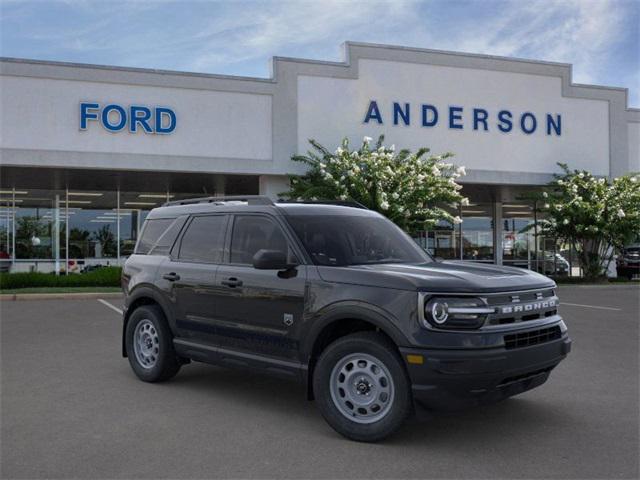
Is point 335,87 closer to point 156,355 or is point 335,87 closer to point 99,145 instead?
point 99,145

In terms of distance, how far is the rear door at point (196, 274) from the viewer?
639 centimetres

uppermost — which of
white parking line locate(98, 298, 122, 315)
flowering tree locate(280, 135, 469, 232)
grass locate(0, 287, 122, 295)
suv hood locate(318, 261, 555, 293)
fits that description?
flowering tree locate(280, 135, 469, 232)

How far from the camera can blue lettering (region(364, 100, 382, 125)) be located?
74.5 feet

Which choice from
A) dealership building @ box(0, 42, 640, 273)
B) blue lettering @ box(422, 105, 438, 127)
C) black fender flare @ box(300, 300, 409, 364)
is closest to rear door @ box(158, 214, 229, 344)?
black fender flare @ box(300, 300, 409, 364)

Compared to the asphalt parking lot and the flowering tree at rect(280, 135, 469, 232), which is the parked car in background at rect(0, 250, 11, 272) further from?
the asphalt parking lot

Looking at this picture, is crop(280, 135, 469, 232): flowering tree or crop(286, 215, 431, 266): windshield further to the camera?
crop(280, 135, 469, 232): flowering tree

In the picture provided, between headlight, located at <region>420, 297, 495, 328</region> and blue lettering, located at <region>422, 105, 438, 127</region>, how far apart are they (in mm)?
19399

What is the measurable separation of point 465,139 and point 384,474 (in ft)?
68.9

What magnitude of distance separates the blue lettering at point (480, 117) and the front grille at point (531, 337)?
19.8 m

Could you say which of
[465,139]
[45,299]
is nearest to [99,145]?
Answer: [45,299]

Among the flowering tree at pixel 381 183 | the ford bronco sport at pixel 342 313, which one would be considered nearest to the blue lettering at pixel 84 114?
the flowering tree at pixel 381 183

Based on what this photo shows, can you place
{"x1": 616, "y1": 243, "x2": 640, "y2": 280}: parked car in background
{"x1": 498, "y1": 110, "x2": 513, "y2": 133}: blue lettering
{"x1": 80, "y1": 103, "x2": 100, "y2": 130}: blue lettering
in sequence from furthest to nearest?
{"x1": 616, "y1": 243, "x2": 640, "y2": 280}: parked car in background → {"x1": 498, "y1": 110, "x2": 513, "y2": 133}: blue lettering → {"x1": 80, "y1": 103, "x2": 100, "y2": 130}: blue lettering

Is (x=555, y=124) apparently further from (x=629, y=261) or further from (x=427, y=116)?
(x=629, y=261)

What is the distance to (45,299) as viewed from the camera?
1744 cm
